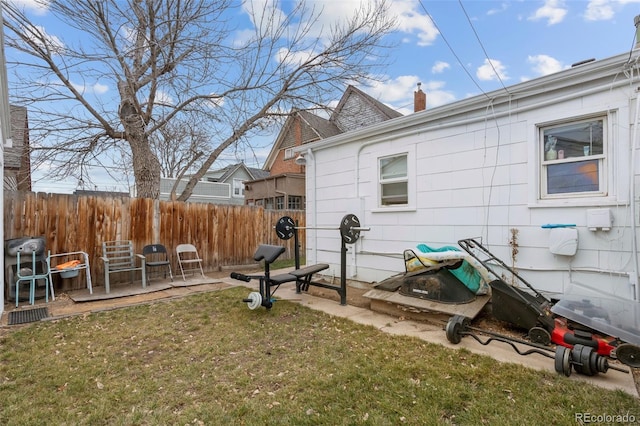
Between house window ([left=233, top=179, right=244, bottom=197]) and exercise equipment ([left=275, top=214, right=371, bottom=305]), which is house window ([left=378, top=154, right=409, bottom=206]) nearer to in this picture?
exercise equipment ([left=275, top=214, right=371, bottom=305])

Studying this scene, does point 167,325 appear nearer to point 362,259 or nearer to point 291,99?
point 362,259

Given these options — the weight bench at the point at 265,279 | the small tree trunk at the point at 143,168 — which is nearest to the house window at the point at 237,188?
the small tree trunk at the point at 143,168

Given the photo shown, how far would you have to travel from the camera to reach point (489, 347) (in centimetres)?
321

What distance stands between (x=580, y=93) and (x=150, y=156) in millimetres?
9392

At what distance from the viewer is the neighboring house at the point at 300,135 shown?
38.5 feet

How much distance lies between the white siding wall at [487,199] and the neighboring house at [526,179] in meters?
0.01

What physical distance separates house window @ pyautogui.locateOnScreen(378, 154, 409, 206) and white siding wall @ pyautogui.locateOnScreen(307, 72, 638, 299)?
0.13 m

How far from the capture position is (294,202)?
1708 centimetres

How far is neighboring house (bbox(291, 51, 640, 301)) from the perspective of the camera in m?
3.57

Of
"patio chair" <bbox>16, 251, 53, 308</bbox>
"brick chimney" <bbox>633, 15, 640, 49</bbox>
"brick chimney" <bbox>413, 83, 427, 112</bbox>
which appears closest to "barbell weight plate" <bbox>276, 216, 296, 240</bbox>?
"patio chair" <bbox>16, 251, 53, 308</bbox>

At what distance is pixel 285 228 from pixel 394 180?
2126 mm

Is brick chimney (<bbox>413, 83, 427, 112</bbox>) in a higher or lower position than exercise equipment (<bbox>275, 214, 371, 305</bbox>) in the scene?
higher

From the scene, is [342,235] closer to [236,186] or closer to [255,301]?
[255,301]

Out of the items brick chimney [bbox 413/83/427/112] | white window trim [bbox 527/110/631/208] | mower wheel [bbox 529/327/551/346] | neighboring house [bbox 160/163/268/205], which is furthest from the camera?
neighboring house [bbox 160/163/268/205]
